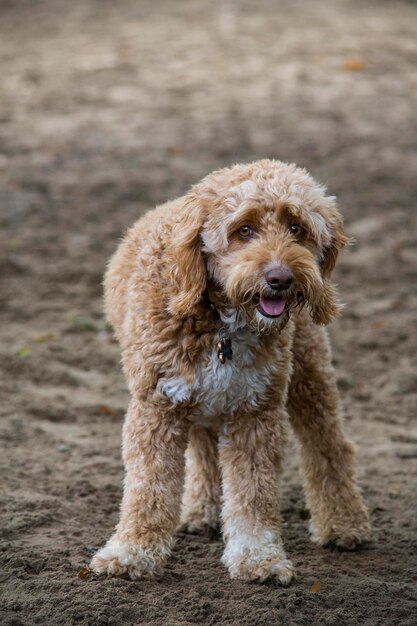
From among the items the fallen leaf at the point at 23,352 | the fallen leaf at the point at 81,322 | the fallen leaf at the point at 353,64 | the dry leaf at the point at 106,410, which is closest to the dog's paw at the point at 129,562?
the dry leaf at the point at 106,410

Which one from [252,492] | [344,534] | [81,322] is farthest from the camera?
[81,322]

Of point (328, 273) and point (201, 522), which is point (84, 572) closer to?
point (201, 522)

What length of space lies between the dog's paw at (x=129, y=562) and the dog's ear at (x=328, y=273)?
137 centimetres

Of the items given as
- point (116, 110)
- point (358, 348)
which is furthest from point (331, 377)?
point (116, 110)

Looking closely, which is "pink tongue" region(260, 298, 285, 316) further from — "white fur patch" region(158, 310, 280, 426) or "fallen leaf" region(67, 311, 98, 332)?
"fallen leaf" region(67, 311, 98, 332)

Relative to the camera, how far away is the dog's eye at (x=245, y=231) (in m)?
4.52

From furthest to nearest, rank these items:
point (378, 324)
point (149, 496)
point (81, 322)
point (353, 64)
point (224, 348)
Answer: point (353, 64), point (378, 324), point (81, 322), point (149, 496), point (224, 348)

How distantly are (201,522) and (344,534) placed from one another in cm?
80

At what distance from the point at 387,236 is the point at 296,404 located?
5.33 metres

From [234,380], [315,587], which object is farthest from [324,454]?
[234,380]

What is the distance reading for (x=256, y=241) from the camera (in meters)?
4.48

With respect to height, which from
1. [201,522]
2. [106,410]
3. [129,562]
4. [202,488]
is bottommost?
[106,410]

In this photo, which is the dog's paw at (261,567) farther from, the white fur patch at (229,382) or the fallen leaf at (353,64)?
the fallen leaf at (353,64)

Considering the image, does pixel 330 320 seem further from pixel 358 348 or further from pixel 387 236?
pixel 387 236
